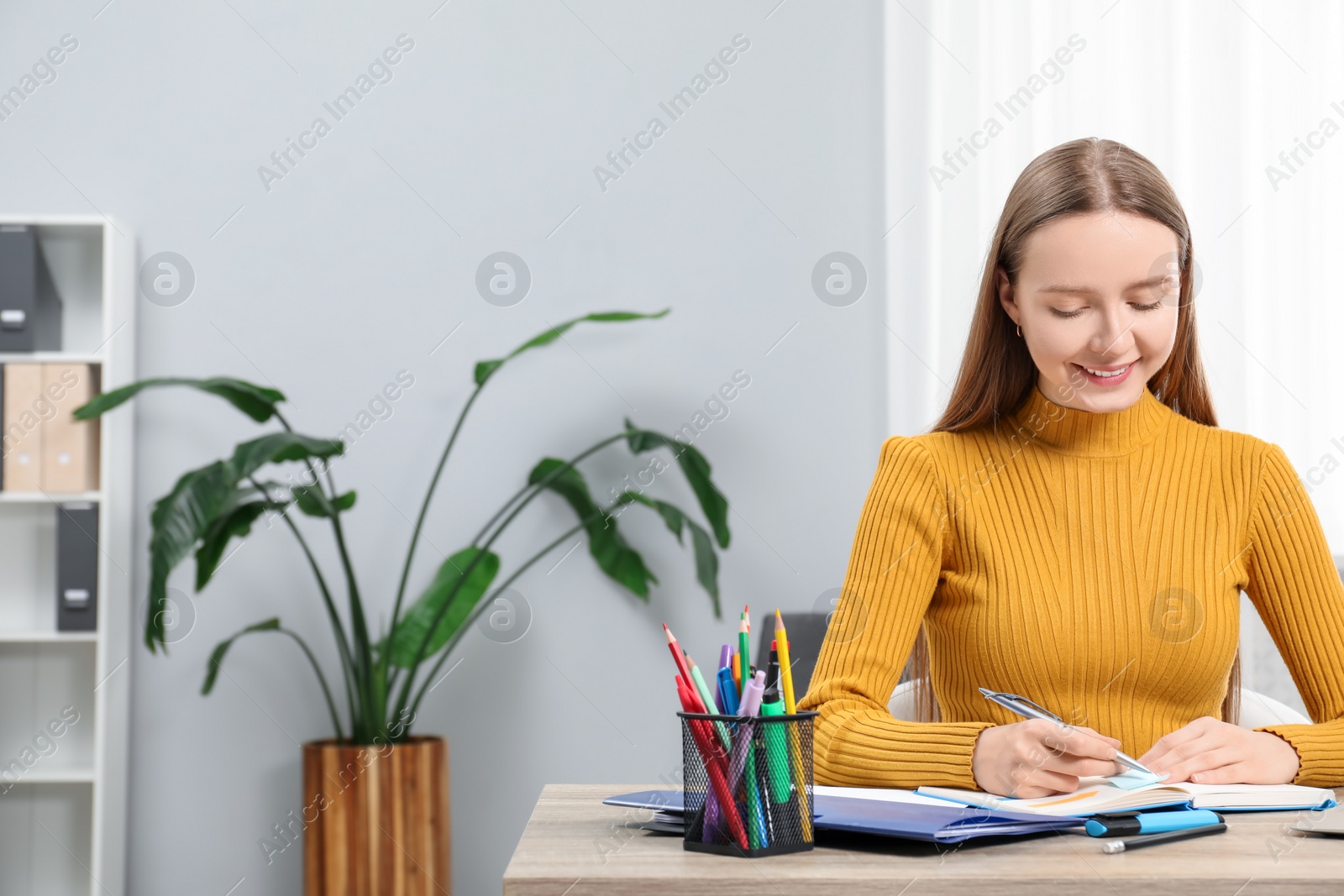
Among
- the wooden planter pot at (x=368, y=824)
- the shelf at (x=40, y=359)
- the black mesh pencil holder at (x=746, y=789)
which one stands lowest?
the wooden planter pot at (x=368, y=824)

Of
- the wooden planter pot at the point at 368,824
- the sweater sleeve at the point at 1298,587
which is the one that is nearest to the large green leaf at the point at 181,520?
the wooden planter pot at the point at 368,824

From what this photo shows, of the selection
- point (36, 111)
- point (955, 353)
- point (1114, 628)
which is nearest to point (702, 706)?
point (1114, 628)

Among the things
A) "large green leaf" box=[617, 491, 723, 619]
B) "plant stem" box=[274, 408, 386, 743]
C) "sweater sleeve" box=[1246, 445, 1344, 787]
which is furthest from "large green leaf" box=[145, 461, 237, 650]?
"sweater sleeve" box=[1246, 445, 1344, 787]

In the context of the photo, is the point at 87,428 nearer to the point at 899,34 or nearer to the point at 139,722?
the point at 139,722

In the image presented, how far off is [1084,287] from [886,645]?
391 mm

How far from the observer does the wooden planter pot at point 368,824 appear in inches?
91.7

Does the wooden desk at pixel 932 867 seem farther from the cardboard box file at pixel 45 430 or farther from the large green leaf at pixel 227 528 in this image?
the cardboard box file at pixel 45 430

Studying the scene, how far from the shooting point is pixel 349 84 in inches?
111

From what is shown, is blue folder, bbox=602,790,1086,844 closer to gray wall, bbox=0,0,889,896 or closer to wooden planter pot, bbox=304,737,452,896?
wooden planter pot, bbox=304,737,452,896

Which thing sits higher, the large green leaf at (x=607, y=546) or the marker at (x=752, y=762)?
the large green leaf at (x=607, y=546)

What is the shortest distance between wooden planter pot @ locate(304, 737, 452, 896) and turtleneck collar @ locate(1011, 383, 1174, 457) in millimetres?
1571

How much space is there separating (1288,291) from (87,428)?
2.69 meters

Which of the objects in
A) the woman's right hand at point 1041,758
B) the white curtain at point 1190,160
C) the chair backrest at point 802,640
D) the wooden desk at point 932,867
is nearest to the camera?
the wooden desk at point 932,867

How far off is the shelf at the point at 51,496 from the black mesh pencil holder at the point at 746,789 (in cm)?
225
